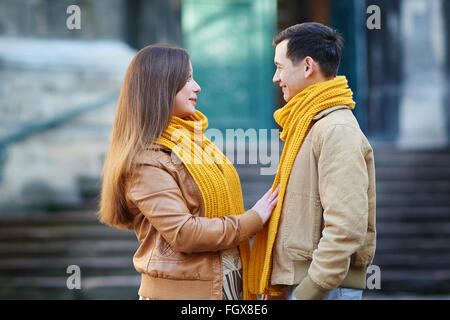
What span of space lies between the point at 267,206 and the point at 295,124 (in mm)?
411

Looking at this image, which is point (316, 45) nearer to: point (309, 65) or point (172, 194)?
point (309, 65)

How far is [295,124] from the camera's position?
94.6 inches

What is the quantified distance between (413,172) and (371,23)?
8.64ft

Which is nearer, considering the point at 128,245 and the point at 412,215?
the point at 128,245

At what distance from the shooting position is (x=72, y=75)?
765 centimetres

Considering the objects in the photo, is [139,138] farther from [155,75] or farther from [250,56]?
[250,56]

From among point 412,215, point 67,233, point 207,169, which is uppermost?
point 207,169

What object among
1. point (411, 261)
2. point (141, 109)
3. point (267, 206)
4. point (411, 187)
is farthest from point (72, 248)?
point (411, 187)

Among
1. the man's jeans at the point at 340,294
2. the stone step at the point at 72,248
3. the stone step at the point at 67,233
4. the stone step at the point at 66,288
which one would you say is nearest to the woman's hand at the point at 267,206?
the man's jeans at the point at 340,294

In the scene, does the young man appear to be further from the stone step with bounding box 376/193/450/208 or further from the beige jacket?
the stone step with bounding box 376/193/450/208

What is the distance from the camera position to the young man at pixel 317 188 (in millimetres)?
2137

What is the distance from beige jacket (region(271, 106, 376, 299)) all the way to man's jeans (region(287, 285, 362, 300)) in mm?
34

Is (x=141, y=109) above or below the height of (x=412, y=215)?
above

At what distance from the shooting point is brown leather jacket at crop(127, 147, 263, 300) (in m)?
2.33
